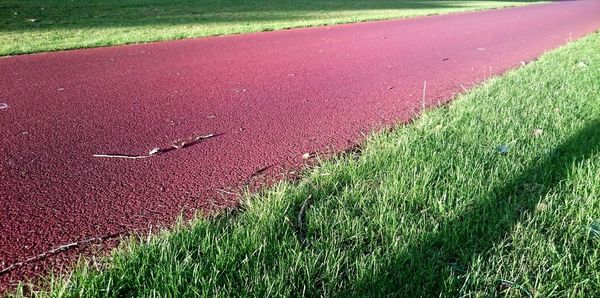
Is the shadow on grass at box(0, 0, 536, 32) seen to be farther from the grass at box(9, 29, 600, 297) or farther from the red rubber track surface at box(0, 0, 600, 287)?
the grass at box(9, 29, 600, 297)

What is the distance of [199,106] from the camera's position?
4.95 m

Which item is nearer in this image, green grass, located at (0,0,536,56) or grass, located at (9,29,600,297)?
grass, located at (9,29,600,297)

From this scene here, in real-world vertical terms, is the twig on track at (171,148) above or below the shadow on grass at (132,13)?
below

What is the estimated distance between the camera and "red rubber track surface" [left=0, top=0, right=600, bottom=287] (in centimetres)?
273

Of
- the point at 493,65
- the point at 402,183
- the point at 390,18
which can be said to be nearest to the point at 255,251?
the point at 402,183

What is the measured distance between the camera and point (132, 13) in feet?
57.9

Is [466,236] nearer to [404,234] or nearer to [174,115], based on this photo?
[404,234]

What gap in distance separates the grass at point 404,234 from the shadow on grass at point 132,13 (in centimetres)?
1277

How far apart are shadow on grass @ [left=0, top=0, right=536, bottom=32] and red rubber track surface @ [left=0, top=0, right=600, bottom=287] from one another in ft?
19.3

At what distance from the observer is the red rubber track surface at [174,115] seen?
2727 millimetres

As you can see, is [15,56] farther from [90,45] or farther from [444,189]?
[444,189]

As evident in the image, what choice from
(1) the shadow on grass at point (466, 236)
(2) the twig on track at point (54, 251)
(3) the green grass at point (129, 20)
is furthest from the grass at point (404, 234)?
(3) the green grass at point (129, 20)

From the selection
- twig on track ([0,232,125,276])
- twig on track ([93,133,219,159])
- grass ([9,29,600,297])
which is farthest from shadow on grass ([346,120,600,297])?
twig on track ([93,133,219,159])

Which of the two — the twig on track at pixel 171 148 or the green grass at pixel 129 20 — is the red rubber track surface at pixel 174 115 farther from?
the green grass at pixel 129 20
